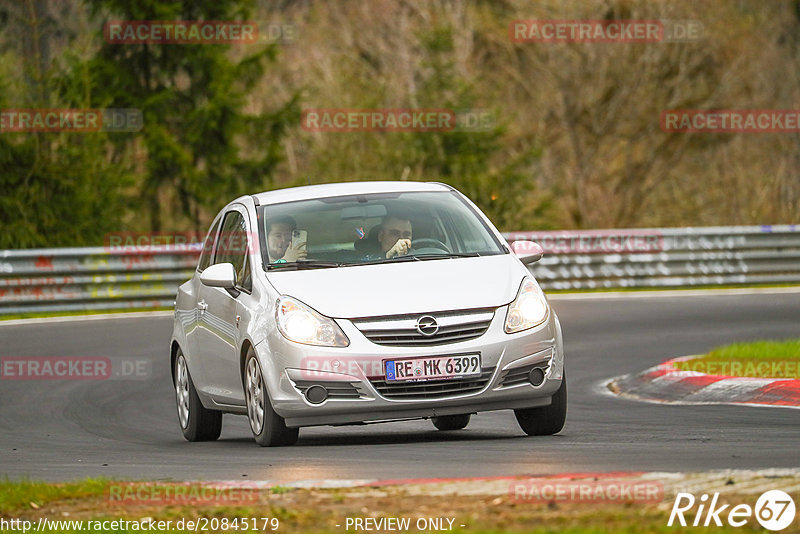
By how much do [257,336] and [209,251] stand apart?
2.03m

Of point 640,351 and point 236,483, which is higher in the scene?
point 236,483

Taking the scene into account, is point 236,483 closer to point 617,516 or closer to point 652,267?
point 617,516

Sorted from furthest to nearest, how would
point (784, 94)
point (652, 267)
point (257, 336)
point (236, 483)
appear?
point (784, 94), point (652, 267), point (257, 336), point (236, 483)

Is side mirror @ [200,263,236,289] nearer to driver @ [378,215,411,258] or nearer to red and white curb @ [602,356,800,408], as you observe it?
driver @ [378,215,411,258]

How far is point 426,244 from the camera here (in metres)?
10.0

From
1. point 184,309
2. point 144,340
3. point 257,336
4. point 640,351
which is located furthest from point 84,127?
point 257,336

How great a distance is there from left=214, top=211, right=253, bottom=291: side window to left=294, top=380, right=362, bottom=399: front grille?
98cm

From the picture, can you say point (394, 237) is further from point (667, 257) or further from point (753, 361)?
point (667, 257)

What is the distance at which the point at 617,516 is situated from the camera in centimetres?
586

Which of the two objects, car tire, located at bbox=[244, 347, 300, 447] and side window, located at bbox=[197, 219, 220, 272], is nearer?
car tire, located at bbox=[244, 347, 300, 447]

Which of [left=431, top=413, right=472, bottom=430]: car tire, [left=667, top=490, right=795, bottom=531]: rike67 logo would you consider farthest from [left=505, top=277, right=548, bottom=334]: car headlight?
[left=667, top=490, right=795, bottom=531]: rike67 logo

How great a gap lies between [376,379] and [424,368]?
0.92ft

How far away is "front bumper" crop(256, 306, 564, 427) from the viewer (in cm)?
888

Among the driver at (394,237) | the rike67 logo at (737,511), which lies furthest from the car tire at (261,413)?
the rike67 logo at (737,511)
